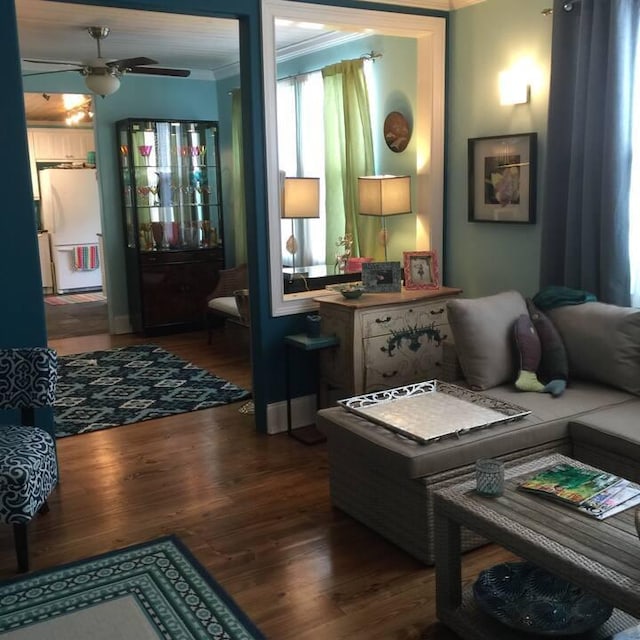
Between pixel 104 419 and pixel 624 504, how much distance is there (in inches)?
128

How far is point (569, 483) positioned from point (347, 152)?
3.74 metres

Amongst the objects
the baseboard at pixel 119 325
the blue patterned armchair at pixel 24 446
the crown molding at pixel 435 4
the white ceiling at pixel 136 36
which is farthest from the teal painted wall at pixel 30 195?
the baseboard at pixel 119 325

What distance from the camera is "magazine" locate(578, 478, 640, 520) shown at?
209 centimetres

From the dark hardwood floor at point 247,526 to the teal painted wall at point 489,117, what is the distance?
149cm

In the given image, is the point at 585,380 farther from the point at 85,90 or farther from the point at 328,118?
the point at 85,90

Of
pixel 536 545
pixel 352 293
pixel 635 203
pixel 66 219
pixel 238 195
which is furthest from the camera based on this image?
pixel 66 219

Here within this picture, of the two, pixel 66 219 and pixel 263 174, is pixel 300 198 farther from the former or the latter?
pixel 66 219

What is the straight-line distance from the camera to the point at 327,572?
2688mm

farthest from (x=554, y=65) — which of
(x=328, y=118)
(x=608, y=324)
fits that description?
(x=328, y=118)

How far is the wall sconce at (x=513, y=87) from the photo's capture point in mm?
3965

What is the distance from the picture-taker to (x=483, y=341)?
3.29 metres

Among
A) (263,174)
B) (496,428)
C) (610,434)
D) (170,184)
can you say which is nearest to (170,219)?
(170,184)

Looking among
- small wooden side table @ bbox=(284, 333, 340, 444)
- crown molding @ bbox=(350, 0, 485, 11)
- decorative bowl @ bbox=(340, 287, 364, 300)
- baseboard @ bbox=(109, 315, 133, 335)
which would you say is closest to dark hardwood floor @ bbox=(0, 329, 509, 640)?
small wooden side table @ bbox=(284, 333, 340, 444)

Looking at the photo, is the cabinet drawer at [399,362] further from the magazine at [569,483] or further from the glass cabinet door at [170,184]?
the glass cabinet door at [170,184]
